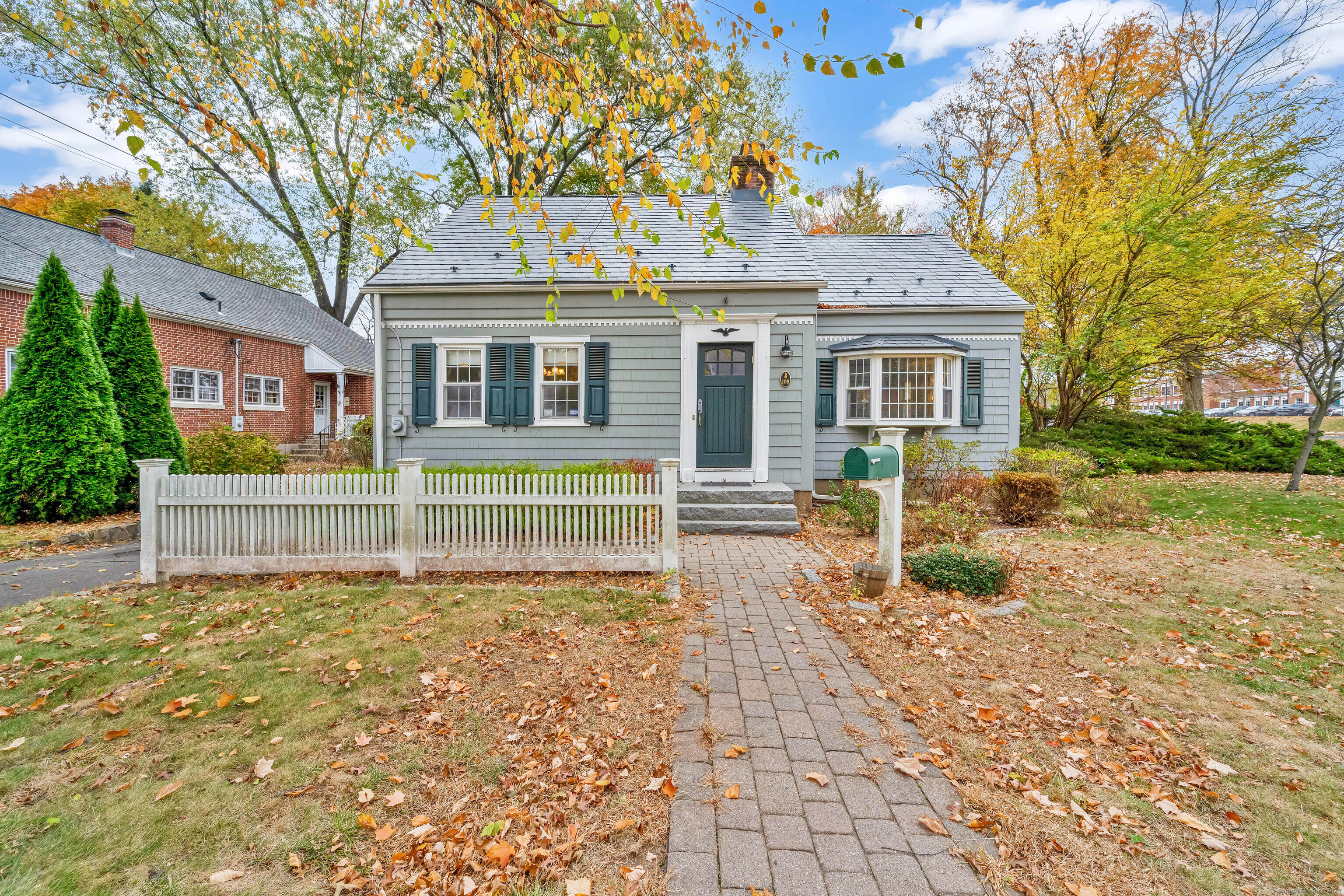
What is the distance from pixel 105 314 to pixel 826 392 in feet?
42.4

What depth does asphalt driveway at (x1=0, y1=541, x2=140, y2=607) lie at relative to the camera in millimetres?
4953

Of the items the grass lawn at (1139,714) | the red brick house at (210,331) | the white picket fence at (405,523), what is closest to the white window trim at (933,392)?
the grass lawn at (1139,714)

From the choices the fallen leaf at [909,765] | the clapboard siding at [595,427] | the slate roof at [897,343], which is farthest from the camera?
the slate roof at [897,343]

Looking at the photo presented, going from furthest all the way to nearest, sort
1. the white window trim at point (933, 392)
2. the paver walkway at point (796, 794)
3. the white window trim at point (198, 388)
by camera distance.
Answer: the white window trim at point (198, 388) → the white window trim at point (933, 392) → the paver walkway at point (796, 794)

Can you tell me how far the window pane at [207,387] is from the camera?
15297mm

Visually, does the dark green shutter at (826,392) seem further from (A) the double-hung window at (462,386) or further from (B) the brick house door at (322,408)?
(B) the brick house door at (322,408)

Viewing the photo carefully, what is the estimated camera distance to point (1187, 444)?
562 inches

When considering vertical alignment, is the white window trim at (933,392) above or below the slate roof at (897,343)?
below

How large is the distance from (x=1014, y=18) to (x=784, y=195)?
781cm

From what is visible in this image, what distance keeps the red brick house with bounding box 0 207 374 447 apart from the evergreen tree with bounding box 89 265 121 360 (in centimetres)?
364

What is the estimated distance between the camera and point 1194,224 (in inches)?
456

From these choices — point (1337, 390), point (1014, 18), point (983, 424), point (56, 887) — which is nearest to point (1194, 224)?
point (1337, 390)

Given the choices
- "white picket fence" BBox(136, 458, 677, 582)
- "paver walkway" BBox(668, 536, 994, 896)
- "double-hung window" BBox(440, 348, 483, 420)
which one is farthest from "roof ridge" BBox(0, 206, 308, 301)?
"paver walkway" BBox(668, 536, 994, 896)

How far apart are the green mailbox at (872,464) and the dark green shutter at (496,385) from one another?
248 inches
